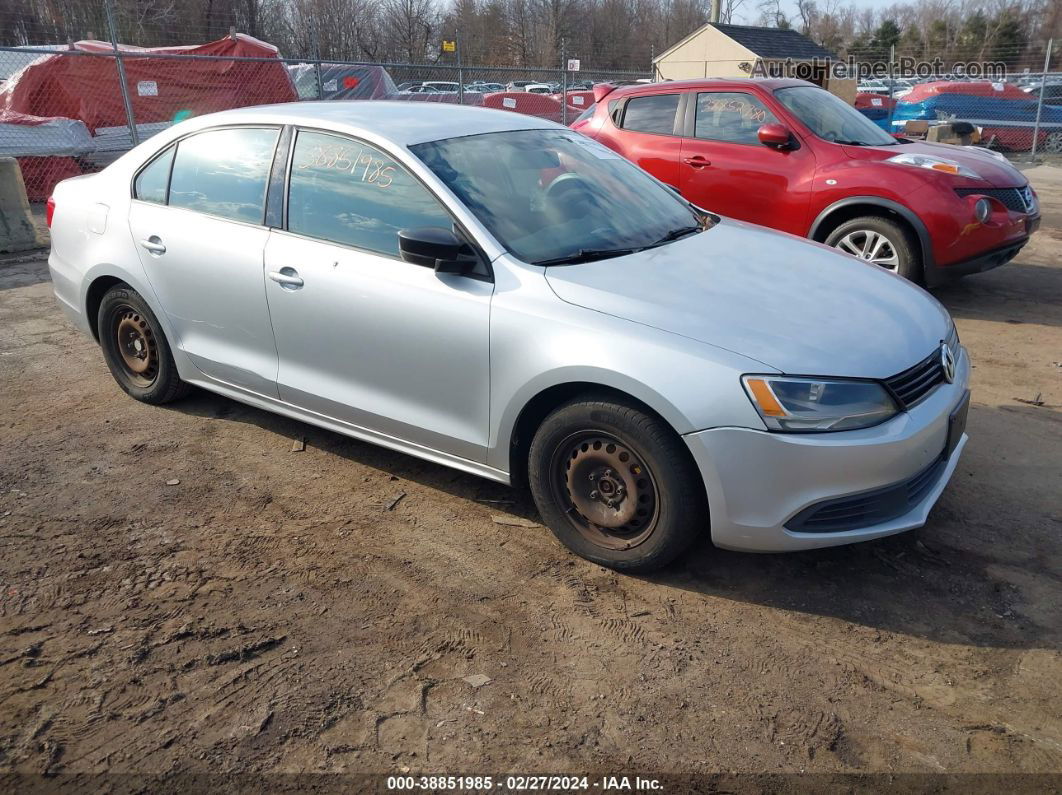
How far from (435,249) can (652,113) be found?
5.15m

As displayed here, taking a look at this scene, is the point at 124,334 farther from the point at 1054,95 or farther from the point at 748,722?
the point at 1054,95

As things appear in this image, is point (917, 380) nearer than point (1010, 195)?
Yes

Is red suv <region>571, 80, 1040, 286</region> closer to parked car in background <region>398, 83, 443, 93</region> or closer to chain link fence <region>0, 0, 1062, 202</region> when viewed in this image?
chain link fence <region>0, 0, 1062, 202</region>

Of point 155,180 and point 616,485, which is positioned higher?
point 155,180

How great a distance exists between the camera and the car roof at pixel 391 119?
3.85 metres

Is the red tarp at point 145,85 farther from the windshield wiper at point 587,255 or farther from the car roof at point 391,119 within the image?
the windshield wiper at point 587,255

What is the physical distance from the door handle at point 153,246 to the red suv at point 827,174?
4.60m

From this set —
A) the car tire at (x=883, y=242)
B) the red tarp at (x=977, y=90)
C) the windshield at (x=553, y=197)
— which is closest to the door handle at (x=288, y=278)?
the windshield at (x=553, y=197)

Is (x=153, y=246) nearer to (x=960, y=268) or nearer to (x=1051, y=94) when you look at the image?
(x=960, y=268)

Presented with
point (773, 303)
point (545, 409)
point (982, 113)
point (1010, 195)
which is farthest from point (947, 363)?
point (982, 113)

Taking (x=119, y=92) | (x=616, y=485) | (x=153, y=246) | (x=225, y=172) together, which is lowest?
(x=616, y=485)

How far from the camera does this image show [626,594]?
3219mm

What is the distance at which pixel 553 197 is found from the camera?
3.84 m

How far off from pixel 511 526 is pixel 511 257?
1.17m
